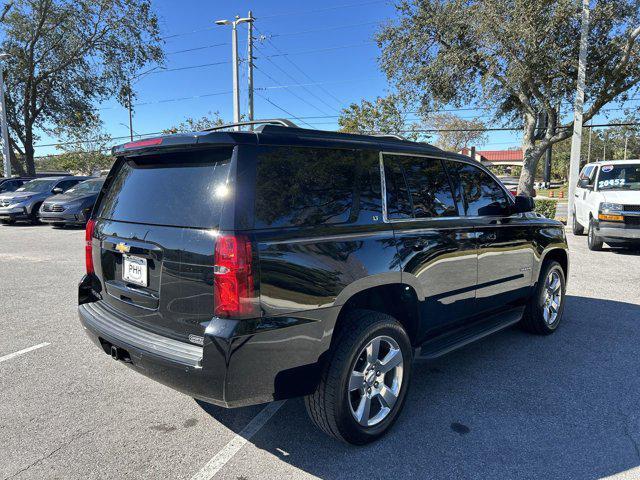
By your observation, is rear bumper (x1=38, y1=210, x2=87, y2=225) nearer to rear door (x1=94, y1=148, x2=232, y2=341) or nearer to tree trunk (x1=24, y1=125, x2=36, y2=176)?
rear door (x1=94, y1=148, x2=232, y2=341)

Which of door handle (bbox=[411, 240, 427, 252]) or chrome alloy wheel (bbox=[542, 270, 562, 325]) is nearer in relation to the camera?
door handle (bbox=[411, 240, 427, 252])

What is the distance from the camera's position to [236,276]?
232 cm

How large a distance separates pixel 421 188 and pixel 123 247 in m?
2.11

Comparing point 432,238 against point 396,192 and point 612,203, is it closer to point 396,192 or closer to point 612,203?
point 396,192

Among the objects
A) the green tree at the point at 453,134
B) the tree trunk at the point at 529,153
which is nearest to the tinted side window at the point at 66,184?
the tree trunk at the point at 529,153

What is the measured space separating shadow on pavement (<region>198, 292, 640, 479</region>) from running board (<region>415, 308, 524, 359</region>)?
1.21 feet

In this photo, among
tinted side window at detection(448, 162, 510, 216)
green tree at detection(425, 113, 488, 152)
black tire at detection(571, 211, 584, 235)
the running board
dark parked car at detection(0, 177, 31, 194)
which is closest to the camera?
the running board

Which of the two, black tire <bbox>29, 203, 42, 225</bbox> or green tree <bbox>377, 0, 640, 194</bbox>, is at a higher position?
green tree <bbox>377, 0, 640, 194</bbox>

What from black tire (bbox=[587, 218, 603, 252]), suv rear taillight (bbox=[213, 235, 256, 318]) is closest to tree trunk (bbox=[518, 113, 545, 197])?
black tire (bbox=[587, 218, 603, 252])

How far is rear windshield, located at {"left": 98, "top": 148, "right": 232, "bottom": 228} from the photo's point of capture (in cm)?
250

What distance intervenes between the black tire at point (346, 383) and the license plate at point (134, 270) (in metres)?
1.21

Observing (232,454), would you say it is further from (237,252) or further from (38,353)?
(38,353)

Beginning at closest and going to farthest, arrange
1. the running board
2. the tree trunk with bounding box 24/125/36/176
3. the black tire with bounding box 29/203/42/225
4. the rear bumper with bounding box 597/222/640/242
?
1. the running board
2. the rear bumper with bounding box 597/222/640/242
3. the black tire with bounding box 29/203/42/225
4. the tree trunk with bounding box 24/125/36/176

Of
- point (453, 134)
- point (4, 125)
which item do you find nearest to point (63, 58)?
point (4, 125)
